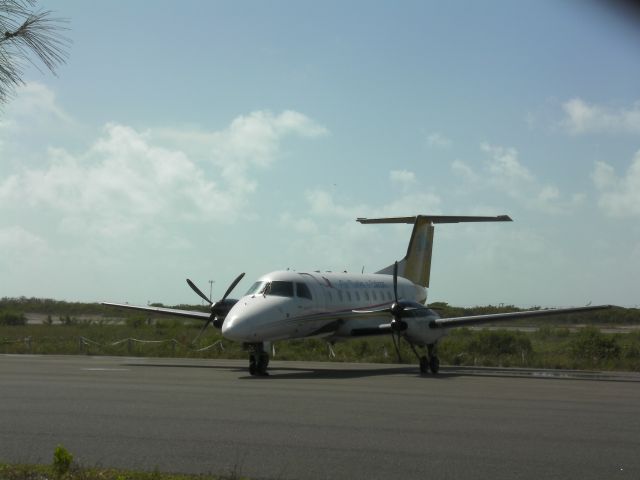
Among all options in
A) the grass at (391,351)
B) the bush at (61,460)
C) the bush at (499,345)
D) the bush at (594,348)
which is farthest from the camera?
the bush at (499,345)

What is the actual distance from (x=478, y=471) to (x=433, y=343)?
17967mm

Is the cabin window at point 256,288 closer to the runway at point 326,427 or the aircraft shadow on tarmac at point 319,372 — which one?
the aircraft shadow on tarmac at point 319,372

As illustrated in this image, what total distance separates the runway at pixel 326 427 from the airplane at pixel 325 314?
9.59 ft

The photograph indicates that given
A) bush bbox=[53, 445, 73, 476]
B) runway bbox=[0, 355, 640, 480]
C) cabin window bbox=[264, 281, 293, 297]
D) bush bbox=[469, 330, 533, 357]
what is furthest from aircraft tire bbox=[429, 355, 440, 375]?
bush bbox=[53, 445, 73, 476]

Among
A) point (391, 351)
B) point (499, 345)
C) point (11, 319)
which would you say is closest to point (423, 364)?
point (391, 351)

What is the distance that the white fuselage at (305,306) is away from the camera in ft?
Answer: 76.6

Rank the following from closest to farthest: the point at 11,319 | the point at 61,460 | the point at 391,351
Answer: the point at 61,460
the point at 391,351
the point at 11,319

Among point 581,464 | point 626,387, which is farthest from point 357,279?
point 581,464

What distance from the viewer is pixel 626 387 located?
21.2 meters

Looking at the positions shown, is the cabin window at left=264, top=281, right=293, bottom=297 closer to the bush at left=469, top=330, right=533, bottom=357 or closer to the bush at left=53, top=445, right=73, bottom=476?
the bush at left=53, top=445, right=73, bottom=476

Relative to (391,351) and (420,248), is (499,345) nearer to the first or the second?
(391,351)

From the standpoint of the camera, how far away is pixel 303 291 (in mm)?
26312

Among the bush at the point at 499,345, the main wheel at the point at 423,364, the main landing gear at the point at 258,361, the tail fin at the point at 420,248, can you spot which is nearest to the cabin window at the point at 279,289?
the main landing gear at the point at 258,361

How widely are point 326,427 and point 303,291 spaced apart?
47.2ft
